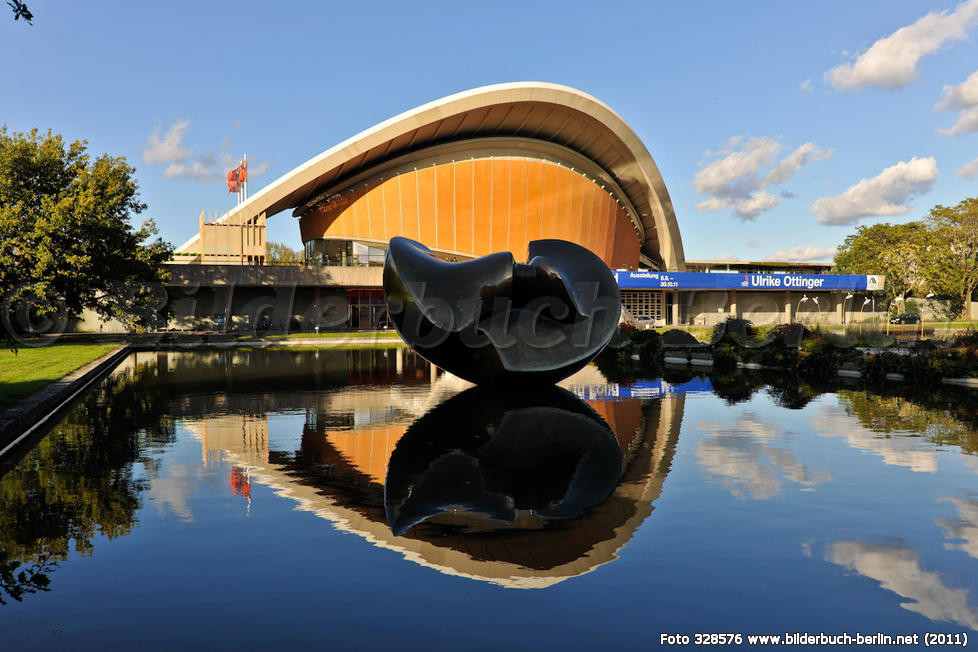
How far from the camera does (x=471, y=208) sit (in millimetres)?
52688

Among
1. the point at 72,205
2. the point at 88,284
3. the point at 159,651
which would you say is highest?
the point at 72,205

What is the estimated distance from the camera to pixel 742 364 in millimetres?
23656

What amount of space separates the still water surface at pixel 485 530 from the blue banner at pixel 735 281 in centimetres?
4200

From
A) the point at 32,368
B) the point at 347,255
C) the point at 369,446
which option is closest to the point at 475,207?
the point at 347,255

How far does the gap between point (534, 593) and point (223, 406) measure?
34.7 ft

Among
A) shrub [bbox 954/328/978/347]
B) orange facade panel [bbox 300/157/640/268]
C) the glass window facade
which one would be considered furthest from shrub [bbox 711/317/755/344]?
the glass window facade

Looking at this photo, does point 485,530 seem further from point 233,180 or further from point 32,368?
point 233,180

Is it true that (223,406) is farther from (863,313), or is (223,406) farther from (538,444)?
(863,313)

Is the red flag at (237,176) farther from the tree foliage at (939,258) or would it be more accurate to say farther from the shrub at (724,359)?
the tree foliage at (939,258)

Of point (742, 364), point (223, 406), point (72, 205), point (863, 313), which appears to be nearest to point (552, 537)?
point (223, 406)

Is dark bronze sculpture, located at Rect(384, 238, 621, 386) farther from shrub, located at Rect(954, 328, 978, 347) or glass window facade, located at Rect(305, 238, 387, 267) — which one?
glass window facade, located at Rect(305, 238, 387, 267)

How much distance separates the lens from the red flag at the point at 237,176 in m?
50.8

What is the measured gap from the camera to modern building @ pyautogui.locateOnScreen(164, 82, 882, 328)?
155ft

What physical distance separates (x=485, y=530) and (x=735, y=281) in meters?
53.0
